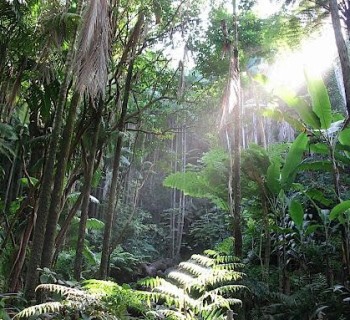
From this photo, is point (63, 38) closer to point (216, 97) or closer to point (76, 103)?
point (76, 103)

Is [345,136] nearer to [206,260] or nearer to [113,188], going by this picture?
[206,260]

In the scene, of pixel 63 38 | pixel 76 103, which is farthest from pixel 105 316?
pixel 63 38

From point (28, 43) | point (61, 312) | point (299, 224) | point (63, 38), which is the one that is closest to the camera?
point (61, 312)

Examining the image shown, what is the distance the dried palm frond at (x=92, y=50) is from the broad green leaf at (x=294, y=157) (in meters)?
3.09

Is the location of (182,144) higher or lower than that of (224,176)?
higher

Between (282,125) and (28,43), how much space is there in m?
13.3

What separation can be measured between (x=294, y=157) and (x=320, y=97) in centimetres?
94

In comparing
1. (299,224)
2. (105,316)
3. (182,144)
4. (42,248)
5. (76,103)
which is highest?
(182,144)

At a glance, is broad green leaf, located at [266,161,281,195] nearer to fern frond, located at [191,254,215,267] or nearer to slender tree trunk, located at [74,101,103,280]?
fern frond, located at [191,254,215,267]

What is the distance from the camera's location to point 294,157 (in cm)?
571

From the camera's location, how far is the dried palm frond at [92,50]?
11.9ft

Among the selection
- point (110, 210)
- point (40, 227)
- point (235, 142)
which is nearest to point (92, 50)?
point (40, 227)

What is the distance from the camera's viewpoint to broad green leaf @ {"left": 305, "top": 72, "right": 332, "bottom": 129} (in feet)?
17.0

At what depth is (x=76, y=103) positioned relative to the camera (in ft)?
13.6
